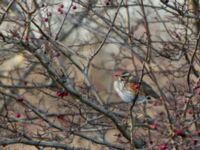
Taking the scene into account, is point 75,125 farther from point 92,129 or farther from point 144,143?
point 144,143

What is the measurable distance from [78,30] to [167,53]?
552 centimetres

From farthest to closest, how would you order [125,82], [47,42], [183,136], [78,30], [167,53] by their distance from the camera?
[78,30] < [125,82] < [167,53] < [47,42] < [183,136]

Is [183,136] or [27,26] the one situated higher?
[27,26]

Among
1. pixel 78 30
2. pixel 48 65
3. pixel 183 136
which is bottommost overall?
pixel 183 136

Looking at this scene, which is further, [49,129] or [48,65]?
[49,129]

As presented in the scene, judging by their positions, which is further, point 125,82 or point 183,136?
point 125,82

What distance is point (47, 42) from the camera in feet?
19.6

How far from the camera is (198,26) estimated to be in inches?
320

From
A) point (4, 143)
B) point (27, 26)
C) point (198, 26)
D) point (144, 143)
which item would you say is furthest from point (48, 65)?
point (198, 26)

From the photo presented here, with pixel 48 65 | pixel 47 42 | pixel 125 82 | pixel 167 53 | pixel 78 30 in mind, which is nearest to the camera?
pixel 48 65

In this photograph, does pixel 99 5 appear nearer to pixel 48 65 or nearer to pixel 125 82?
pixel 125 82

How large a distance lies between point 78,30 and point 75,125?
6501 millimetres

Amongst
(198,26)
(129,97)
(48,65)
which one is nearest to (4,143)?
(48,65)

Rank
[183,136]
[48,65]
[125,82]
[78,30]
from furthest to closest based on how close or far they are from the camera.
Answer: [78,30]
[125,82]
[48,65]
[183,136]
